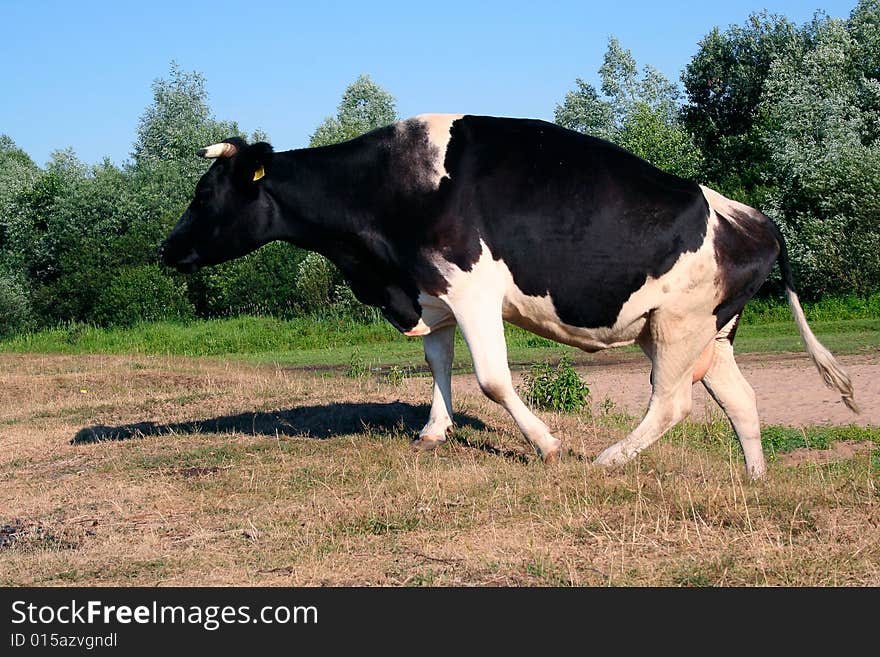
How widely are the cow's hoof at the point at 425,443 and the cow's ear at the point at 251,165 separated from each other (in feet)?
8.35

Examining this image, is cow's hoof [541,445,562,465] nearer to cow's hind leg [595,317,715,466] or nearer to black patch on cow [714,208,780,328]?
cow's hind leg [595,317,715,466]

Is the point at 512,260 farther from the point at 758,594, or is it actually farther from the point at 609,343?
the point at 758,594

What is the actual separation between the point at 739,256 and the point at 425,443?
9.86ft

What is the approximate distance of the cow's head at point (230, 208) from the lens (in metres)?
9.17

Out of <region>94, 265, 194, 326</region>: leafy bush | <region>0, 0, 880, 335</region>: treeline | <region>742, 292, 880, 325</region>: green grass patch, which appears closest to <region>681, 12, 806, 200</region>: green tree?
<region>0, 0, 880, 335</region>: treeline

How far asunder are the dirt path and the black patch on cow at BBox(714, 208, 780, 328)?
402 cm

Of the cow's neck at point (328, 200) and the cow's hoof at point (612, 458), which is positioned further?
the cow's neck at point (328, 200)

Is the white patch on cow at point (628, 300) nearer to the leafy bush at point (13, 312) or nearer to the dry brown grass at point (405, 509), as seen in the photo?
the dry brown grass at point (405, 509)

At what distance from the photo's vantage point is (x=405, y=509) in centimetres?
725

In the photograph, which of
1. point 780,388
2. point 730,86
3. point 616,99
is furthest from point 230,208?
point 616,99

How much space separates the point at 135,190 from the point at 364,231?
32953mm

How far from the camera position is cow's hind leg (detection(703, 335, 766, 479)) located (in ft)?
28.4

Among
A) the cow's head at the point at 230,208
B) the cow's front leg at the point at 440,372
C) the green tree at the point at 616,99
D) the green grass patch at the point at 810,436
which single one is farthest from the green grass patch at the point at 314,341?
the green tree at the point at 616,99

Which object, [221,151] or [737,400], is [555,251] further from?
[221,151]
